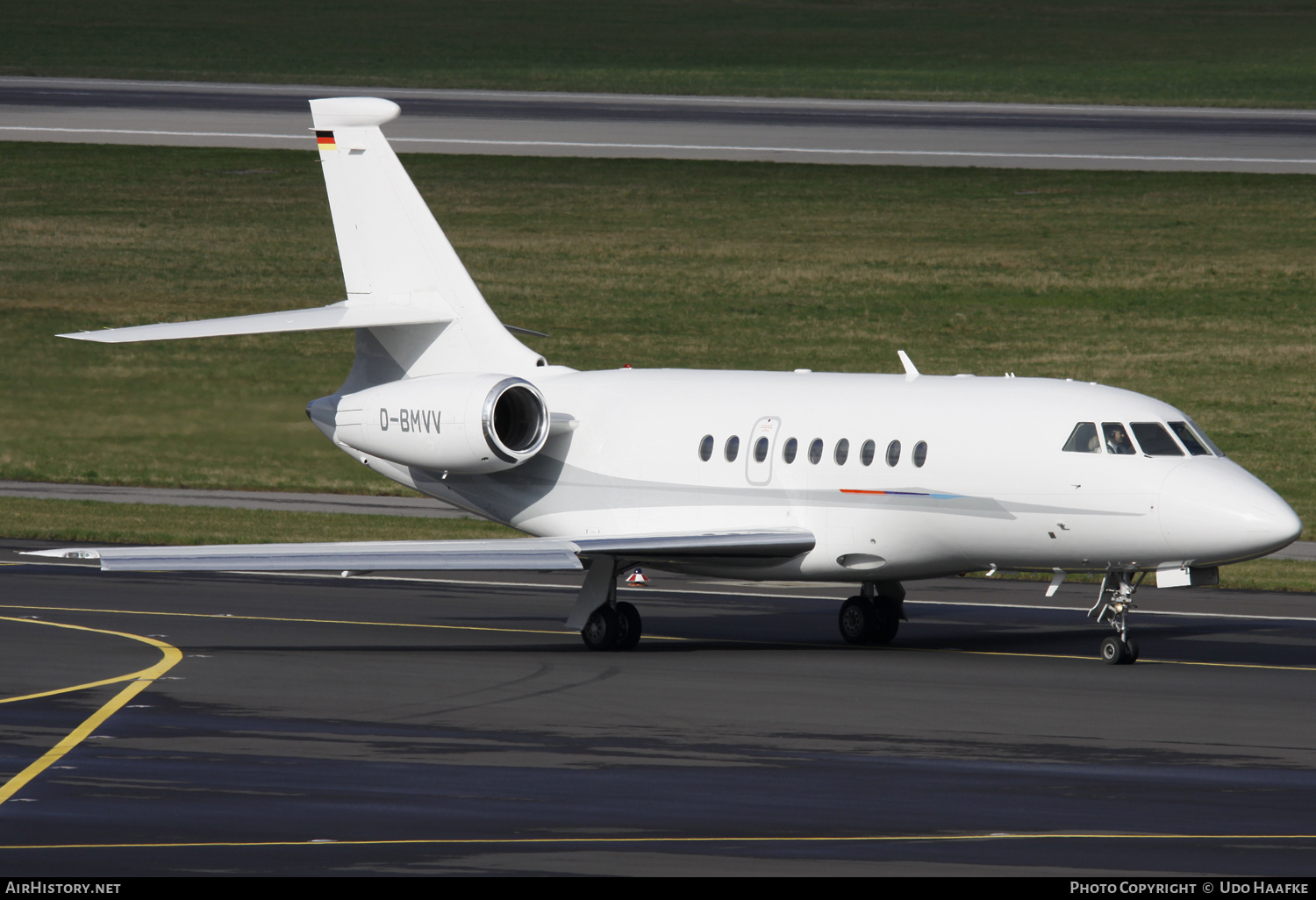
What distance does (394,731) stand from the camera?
20.0 m

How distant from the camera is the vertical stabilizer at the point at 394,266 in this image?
29.2 m

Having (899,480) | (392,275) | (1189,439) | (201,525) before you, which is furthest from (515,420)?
(201,525)

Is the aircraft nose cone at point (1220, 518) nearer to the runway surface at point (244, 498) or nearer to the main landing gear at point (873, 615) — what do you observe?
the main landing gear at point (873, 615)

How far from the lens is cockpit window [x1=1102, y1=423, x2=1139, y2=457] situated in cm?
2392

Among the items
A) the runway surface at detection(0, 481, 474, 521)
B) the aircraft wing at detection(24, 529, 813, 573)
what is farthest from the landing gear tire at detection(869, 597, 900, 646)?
the runway surface at detection(0, 481, 474, 521)

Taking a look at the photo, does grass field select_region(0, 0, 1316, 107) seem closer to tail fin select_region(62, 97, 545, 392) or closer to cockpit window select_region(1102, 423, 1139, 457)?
tail fin select_region(62, 97, 545, 392)

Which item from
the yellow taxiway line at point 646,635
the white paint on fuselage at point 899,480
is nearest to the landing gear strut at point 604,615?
the white paint on fuselage at point 899,480

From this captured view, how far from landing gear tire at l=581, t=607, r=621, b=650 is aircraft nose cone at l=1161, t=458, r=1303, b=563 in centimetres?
699

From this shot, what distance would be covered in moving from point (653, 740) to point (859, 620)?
787cm

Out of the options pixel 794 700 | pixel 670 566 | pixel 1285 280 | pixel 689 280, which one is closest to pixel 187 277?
pixel 689 280

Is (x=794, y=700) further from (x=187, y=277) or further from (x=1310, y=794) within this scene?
(x=187, y=277)

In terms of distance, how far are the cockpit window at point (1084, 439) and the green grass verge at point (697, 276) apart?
1878 cm

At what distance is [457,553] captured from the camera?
2478 cm

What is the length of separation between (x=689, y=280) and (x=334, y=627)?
30.3 metres
